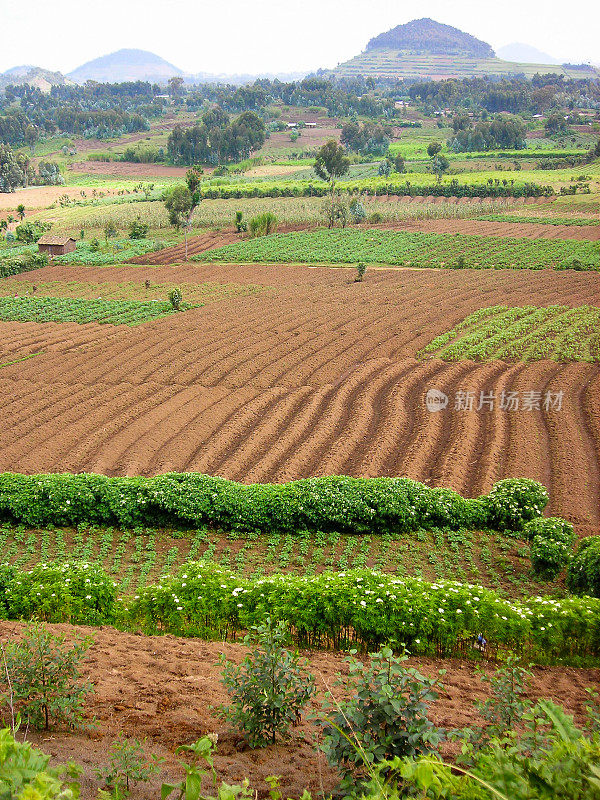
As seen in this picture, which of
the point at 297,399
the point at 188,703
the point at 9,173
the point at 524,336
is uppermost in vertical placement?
the point at 9,173

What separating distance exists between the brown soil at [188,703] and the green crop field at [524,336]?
1690 centimetres

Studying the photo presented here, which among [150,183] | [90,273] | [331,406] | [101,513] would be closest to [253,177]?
[150,183]

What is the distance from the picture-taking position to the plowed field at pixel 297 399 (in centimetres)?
1681

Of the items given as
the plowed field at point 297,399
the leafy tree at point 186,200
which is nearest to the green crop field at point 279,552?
the plowed field at point 297,399

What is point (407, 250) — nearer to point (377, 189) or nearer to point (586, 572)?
point (377, 189)

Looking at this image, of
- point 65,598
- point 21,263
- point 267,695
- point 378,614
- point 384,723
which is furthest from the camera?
point 21,263

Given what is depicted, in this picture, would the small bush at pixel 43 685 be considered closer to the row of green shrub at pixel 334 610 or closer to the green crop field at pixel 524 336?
the row of green shrub at pixel 334 610

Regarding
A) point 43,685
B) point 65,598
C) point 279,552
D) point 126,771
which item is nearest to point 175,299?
point 279,552

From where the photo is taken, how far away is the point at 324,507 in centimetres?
1305

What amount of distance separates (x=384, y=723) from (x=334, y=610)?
13.2 ft

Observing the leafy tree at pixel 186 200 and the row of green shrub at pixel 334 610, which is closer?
the row of green shrub at pixel 334 610

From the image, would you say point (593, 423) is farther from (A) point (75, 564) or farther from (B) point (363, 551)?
(A) point (75, 564)

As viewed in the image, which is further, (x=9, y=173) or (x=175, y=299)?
(x=9, y=173)

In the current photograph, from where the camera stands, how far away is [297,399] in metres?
21.0
